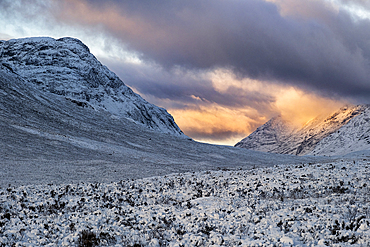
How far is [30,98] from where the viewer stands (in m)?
74.2

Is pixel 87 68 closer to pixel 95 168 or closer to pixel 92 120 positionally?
pixel 92 120

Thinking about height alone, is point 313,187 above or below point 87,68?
below

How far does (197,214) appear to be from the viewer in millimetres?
13508

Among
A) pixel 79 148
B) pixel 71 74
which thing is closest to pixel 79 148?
pixel 79 148

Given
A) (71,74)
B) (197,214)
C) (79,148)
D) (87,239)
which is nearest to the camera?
(87,239)

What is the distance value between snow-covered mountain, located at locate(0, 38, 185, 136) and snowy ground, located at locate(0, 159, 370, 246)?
122 m

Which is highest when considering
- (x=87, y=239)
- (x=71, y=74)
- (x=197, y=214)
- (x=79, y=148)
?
(x=71, y=74)

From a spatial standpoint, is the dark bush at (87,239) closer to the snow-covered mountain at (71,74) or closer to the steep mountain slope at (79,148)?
the steep mountain slope at (79,148)

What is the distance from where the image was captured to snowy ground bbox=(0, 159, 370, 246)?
33.3 ft

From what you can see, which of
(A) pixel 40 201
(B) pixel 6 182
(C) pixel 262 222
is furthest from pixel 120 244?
(B) pixel 6 182

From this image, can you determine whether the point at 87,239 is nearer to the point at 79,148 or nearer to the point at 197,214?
the point at 197,214

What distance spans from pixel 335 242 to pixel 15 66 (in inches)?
7540

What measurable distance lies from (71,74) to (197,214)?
533 ft

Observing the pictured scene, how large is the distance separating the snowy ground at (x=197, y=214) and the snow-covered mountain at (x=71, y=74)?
402 feet
